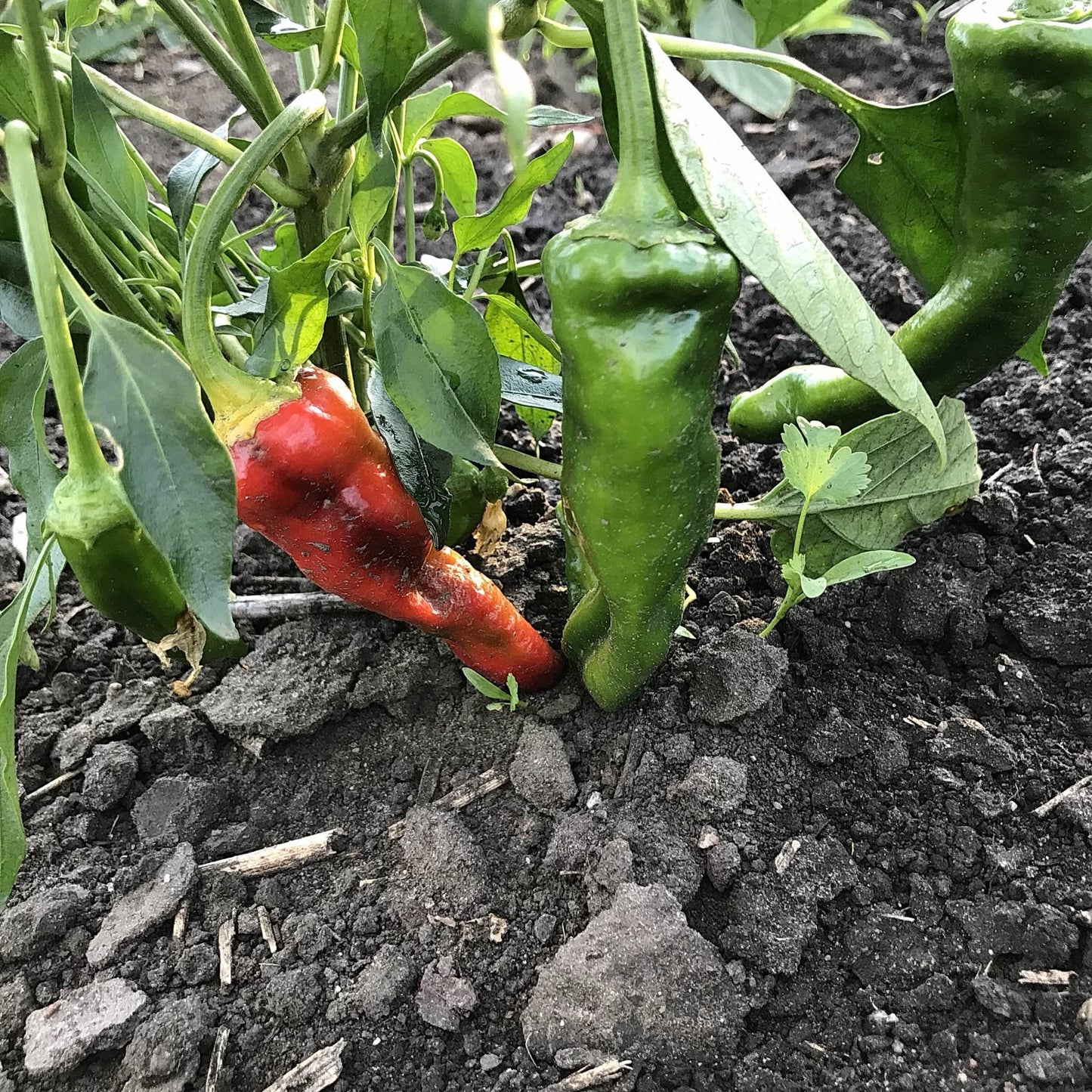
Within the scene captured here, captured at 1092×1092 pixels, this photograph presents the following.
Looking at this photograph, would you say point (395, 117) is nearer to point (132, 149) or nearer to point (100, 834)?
point (132, 149)

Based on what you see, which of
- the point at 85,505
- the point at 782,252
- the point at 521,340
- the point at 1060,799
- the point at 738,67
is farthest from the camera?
the point at 521,340

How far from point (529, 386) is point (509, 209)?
198 mm

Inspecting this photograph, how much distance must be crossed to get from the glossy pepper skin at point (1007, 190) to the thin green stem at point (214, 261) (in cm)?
62

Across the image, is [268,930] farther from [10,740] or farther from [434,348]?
[434,348]

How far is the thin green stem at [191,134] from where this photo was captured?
0.96 meters

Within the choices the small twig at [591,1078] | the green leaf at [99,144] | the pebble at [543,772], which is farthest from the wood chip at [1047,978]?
the green leaf at [99,144]

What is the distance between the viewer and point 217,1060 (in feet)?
3.19

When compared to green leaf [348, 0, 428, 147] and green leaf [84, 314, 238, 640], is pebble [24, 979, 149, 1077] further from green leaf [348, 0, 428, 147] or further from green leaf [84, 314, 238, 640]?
green leaf [348, 0, 428, 147]

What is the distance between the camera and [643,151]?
788mm

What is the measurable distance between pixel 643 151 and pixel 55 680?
41.1 inches

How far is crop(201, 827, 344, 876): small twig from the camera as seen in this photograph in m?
1.13

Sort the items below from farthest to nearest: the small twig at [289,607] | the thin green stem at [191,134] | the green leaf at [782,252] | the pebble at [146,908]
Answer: the small twig at [289,607], the pebble at [146,908], the thin green stem at [191,134], the green leaf at [782,252]

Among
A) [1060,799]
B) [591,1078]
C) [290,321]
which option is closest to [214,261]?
[290,321]

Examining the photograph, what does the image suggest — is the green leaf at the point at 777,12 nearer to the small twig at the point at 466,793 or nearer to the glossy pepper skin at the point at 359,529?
the glossy pepper skin at the point at 359,529
